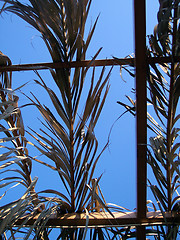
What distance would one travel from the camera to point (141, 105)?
1435mm

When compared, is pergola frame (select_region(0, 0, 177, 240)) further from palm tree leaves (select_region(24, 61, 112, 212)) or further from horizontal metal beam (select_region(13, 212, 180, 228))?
palm tree leaves (select_region(24, 61, 112, 212))

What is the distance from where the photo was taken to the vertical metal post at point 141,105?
1.34 meters

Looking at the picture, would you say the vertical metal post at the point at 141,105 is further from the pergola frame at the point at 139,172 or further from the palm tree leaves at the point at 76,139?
the palm tree leaves at the point at 76,139

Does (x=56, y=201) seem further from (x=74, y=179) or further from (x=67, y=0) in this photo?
(x=67, y=0)

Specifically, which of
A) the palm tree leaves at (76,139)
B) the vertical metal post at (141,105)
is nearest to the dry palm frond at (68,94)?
the palm tree leaves at (76,139)

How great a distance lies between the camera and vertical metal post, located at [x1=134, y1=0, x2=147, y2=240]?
4.38ft

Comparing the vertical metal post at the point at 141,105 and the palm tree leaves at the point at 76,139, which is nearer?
the vertical metal post at the point at 141,105

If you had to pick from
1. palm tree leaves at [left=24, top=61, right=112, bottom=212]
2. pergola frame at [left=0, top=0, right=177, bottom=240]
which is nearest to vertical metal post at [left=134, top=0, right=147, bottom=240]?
pergola frame at [left=0, top=0, right=177, bottom=240]

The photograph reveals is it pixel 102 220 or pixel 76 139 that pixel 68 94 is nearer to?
pixel 76 139

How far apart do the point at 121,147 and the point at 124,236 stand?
7586 millimetres

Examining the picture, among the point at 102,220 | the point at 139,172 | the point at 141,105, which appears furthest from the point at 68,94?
the point at 102,220

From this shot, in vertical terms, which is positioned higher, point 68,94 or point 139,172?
point 68,94

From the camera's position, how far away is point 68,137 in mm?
1541

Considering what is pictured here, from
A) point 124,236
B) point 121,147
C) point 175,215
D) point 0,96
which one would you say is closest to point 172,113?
point 175,215
